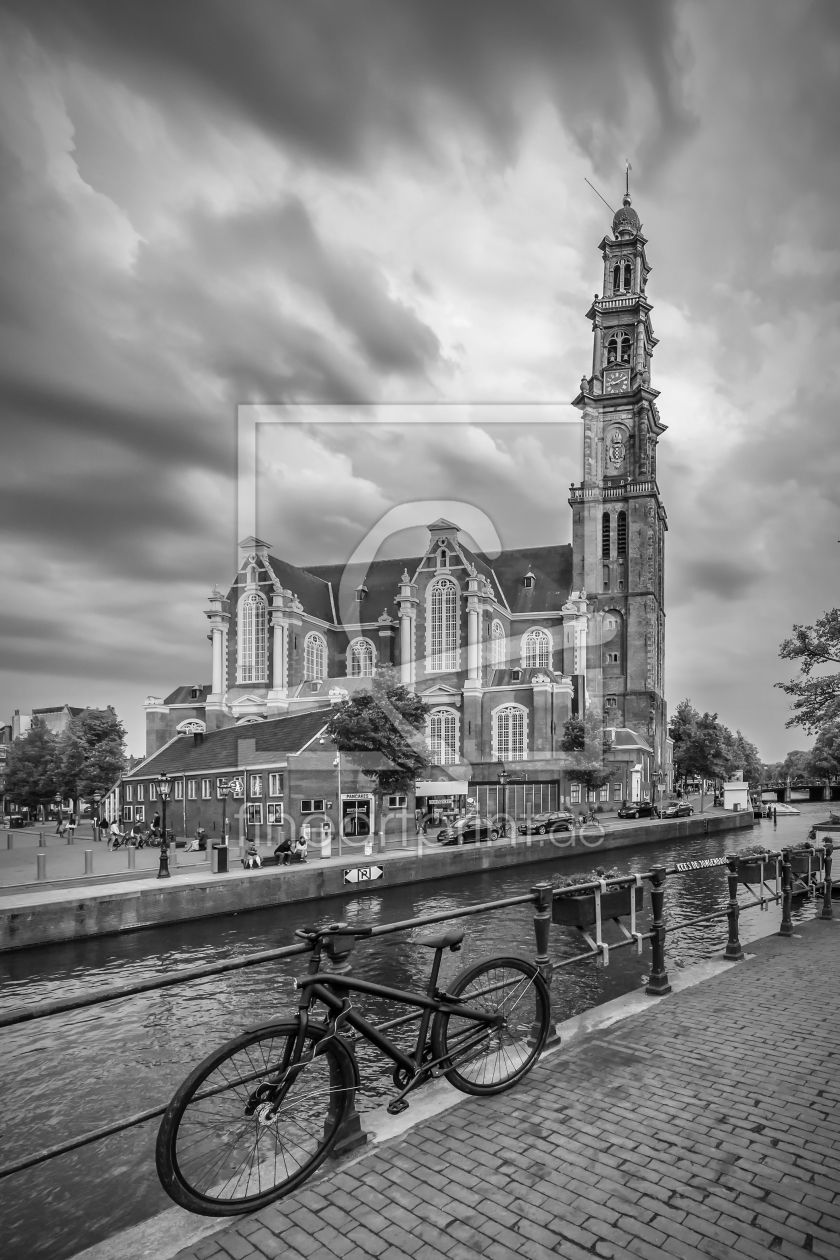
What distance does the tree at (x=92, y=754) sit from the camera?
2387 inches

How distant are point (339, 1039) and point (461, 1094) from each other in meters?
1.44

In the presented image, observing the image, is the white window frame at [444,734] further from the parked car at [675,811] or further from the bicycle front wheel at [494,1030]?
the bicycle front wheel at [494,1030]

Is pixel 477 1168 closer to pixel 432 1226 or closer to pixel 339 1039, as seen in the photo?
pixel 432 1226

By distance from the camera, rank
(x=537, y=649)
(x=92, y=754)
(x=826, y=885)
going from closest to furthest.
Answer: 1. (x=826, y=885)
2. (x=92, y=754)
3. (x=537, y=649)

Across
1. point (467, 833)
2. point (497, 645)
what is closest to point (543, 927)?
point (467, 833)

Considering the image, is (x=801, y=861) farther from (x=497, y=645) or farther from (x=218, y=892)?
(x=497, y=645)

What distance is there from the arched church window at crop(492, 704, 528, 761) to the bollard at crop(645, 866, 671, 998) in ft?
160

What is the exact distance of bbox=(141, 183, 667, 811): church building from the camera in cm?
5725

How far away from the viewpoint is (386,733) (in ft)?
118

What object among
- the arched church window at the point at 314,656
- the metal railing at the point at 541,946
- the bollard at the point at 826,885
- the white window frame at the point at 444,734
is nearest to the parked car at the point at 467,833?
the white window frame at the point at 444,734

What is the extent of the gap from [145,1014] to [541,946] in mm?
10522

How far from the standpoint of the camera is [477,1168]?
4.16 m

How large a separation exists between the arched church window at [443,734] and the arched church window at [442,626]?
3.92 meters

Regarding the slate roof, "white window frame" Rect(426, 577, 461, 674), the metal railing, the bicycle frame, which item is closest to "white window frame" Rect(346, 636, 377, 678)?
"white window frame" Rect(426, 577, 461, 674)
